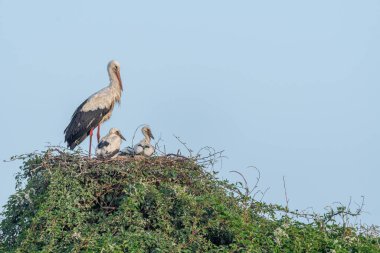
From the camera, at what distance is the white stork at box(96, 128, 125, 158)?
12.8m

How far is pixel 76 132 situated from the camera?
15.2 metres

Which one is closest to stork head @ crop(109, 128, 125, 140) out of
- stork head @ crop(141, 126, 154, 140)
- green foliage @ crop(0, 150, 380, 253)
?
stork head @ crop(141, 126, 154, 140)

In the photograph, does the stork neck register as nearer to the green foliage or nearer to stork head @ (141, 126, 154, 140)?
stork head @ (141, 126, 154, 140)

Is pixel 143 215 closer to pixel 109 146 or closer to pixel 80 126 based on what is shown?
pixel 109 146

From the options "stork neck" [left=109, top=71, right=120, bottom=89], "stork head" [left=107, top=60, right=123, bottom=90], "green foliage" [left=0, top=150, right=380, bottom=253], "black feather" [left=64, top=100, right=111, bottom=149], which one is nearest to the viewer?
"green foliage" [left=0, top=150, right=380, bottom=253]

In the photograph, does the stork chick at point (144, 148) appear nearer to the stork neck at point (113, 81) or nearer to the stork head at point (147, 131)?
the stork head at point (147, 131)

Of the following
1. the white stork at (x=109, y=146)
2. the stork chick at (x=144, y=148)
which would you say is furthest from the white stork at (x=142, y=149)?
the white stork at (x=109, y=146)

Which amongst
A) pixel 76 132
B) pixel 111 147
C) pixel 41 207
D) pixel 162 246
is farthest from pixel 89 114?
pixel 162 246

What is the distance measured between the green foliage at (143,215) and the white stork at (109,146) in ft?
3.54

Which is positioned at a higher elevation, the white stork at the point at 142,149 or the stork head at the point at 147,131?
the stork head at the point at 147,131

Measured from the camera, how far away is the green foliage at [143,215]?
10273 mm

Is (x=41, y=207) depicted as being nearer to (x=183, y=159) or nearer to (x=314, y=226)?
(x=183, y=159)

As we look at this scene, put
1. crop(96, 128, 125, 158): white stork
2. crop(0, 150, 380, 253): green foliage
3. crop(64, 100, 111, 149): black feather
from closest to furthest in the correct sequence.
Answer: crop(0, 150, 380, 253): green foliage
crop(96, 128, 125, 158): white stork
crop(64, 100, 111, 149): black feather

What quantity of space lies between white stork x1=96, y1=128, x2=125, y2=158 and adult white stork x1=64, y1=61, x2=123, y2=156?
4.35 feet
